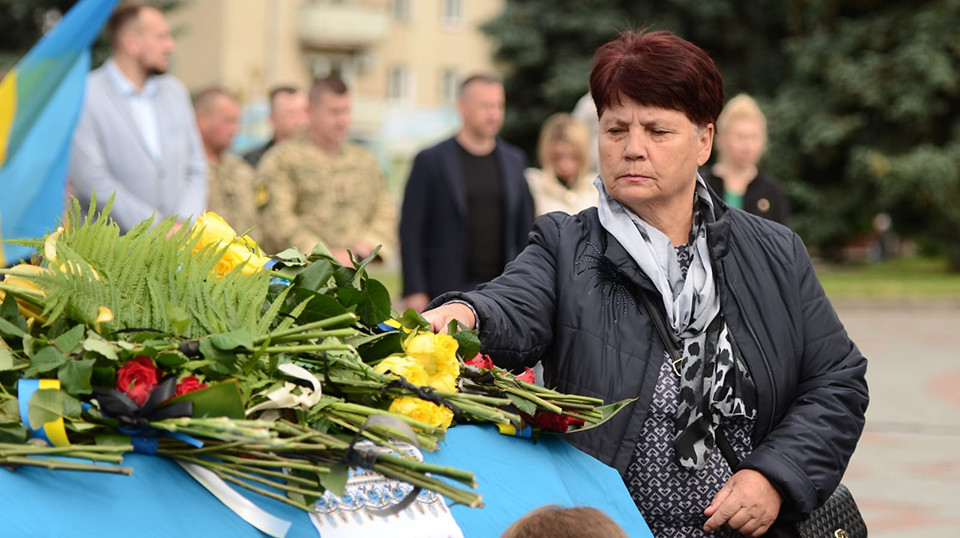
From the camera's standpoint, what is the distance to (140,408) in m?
2.26

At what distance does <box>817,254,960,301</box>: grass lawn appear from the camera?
25391 millimetres

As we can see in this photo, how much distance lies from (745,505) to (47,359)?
5.63 feet

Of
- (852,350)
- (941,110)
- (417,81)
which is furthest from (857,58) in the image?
(852,350)

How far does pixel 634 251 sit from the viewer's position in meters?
3.51

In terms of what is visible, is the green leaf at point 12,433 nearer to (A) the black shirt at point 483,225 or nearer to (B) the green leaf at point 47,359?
(B) the green leaf at point 47,359

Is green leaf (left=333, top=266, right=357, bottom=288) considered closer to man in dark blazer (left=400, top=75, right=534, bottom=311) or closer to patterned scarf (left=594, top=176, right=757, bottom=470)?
patterned scarf (left=594, top=176, right=757, bottom=470)

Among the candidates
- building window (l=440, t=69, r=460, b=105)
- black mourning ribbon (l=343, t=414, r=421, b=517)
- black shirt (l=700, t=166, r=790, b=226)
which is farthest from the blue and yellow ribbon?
building window (l=440, t=69, r=460, b=105)

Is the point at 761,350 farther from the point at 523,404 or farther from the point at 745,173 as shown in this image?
the point at 745,173

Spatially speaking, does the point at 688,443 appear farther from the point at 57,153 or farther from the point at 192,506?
the point at 57,153

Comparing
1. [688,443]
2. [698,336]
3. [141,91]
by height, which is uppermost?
[141,91]

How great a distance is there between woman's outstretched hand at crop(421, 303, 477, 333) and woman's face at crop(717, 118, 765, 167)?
501cm

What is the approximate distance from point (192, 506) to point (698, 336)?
1.55 metres

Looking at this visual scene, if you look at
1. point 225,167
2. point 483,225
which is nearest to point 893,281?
point 225,167

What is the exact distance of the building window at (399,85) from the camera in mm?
50312
